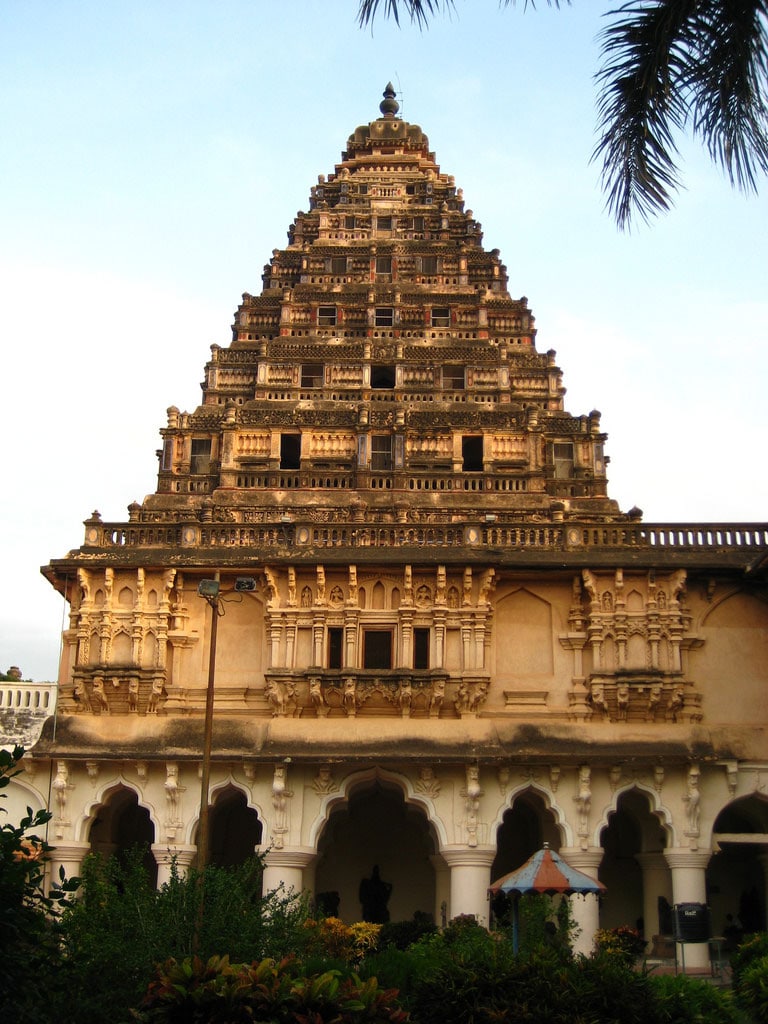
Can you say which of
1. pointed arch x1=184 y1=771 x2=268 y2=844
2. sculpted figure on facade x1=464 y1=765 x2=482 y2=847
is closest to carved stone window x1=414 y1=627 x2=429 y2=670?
sculpted figure on facade x1=464 y1=765 x2=482 y2=847

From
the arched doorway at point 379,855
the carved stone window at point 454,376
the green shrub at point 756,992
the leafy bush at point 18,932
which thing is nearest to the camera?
the leafy bush at point 18,932

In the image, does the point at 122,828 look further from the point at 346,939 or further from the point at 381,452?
the point at 381,452

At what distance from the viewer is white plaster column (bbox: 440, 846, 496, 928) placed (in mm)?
29078

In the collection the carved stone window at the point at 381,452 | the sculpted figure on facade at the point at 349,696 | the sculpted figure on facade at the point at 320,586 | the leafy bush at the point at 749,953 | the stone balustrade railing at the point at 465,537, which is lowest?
the leafy bush at the point at 749,953

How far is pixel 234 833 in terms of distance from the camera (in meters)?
34.3

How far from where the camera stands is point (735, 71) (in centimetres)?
1312

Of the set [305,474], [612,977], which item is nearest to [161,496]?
[305,474]

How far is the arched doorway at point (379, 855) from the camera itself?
33125 millimetres

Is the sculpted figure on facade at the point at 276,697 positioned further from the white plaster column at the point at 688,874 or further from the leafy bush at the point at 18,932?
the leafy bush at the point at 18,932

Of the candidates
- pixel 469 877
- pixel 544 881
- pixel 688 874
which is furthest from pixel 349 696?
pixel 544 881

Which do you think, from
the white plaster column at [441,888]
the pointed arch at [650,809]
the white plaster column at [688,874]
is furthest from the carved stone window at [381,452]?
the white plaster column at [688,874]

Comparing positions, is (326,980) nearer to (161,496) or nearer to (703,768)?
(703,768)

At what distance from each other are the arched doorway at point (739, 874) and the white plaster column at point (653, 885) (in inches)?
54.2

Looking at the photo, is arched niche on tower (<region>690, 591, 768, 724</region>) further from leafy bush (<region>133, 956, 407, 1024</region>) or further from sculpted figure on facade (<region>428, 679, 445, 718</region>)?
leafy bush (<region>133, 956, 407, 1024</region>)
